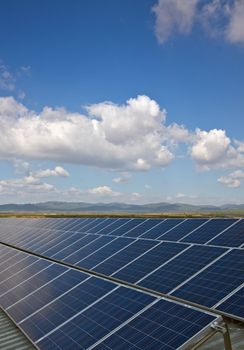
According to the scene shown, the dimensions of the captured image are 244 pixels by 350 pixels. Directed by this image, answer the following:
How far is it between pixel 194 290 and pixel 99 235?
1558cm

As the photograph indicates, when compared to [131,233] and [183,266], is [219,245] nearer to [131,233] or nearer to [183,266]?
[183,266]

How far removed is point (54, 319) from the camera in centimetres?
1311

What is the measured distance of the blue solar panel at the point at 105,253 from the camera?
67.4 feet

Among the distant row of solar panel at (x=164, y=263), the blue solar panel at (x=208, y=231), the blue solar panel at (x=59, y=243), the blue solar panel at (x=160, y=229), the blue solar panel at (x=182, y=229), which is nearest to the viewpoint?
the distant row of solar panel at (x=164, y=263)

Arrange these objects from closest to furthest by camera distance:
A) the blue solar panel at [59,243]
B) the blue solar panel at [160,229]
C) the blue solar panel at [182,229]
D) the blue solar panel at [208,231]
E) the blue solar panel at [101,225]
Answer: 1. the blue solar panel at [208,231]
2. the blue solar panel at [182,229]
3. the blue solar panel at [160,229]
4. the blue solar panel at [59,243]
5. the blue solar panel at [101,225]

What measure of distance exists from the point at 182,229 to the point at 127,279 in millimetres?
9178

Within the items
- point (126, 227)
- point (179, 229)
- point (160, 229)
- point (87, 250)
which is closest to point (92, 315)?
point (87, 250)

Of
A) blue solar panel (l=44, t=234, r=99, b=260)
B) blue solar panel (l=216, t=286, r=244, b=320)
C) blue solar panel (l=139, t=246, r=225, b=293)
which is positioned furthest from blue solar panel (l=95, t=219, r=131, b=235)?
blue solar panel (l=216, t=286, r=244, b=320)

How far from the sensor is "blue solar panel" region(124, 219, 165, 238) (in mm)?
26328

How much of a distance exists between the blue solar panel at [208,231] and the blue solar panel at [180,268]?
7.45 ft

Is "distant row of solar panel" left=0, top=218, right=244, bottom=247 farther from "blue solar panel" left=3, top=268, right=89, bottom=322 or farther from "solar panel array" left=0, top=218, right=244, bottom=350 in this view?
"blue solar panel" left=3, top=268, right=89, bottom=322

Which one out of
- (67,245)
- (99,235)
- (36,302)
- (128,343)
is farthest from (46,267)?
(128,343)

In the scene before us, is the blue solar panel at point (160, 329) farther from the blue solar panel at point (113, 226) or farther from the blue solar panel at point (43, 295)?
the blue solar panel at point (113, 226)

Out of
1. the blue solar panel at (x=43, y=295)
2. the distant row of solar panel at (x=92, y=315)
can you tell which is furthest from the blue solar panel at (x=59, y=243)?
the blue solar panel at (x=43, y=295)
